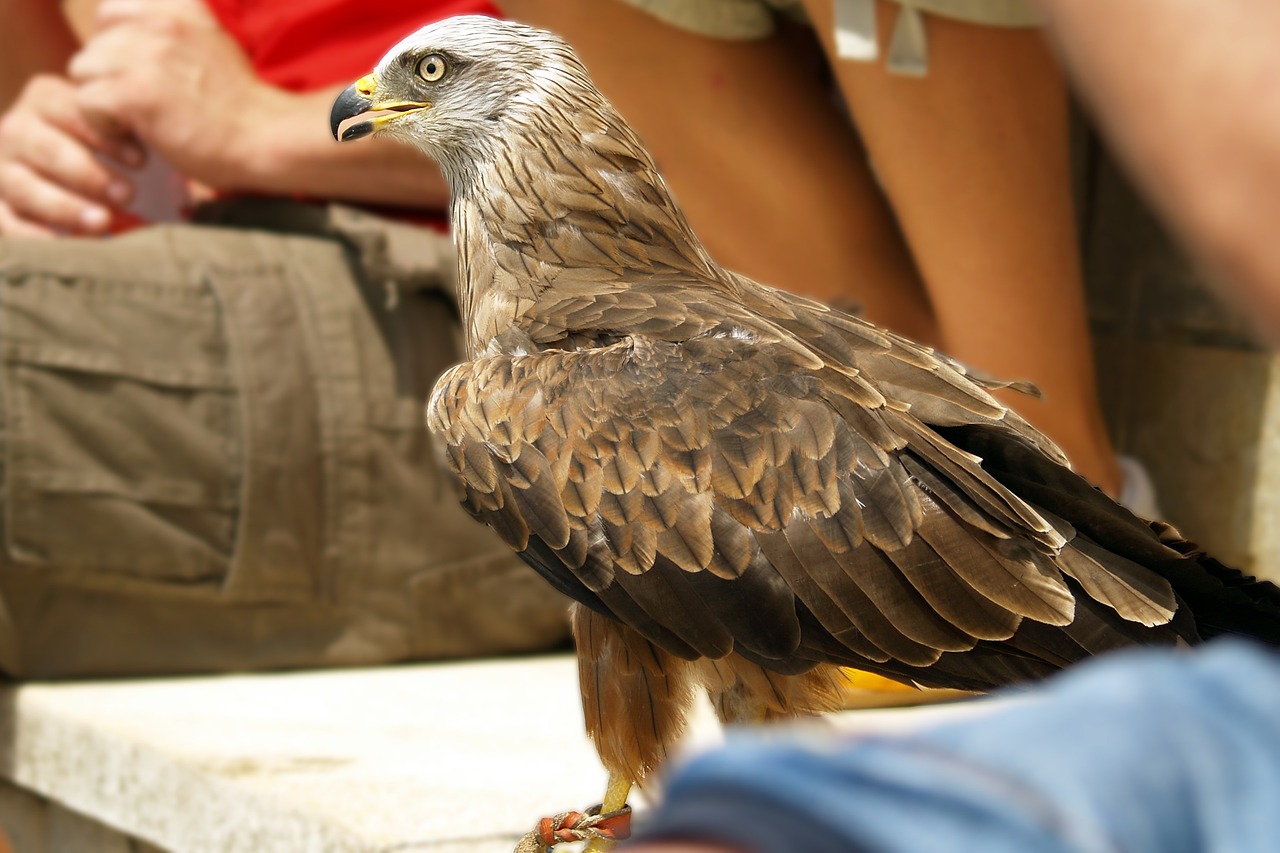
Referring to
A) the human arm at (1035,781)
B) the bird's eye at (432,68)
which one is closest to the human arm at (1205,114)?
the human arm at (1035,781)

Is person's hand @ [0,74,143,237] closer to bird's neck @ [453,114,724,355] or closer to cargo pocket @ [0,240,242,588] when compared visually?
cargo pocket @ [0,240,242,588]

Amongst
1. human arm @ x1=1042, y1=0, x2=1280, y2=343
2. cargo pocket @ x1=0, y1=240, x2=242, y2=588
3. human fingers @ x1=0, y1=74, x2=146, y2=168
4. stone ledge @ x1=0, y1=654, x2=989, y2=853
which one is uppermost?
human arm @ x1=1042, y1=0, x2=1280, y2=343

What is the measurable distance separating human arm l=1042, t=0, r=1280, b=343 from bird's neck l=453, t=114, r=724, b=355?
5.07 feet

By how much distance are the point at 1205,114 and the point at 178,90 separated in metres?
3.92

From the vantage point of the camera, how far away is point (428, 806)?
9.46ft

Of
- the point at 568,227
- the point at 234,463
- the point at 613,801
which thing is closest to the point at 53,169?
the point at 234,463

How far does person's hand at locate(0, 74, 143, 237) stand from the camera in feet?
14.9

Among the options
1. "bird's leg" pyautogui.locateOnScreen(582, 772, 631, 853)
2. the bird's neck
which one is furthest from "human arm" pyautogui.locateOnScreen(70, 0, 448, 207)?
"bird's leg" pyautogui.locateOnScreen(582, 772, 631, 853)

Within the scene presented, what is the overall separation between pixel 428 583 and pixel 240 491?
0.59 meters

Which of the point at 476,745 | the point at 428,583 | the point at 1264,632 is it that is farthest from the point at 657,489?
the point at 428,583

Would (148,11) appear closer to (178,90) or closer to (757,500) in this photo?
(178,90)

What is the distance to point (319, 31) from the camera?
4602mm

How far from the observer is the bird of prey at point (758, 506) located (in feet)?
6.85

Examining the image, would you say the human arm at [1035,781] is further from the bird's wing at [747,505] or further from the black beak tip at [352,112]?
the black beak tip at [352,112]
